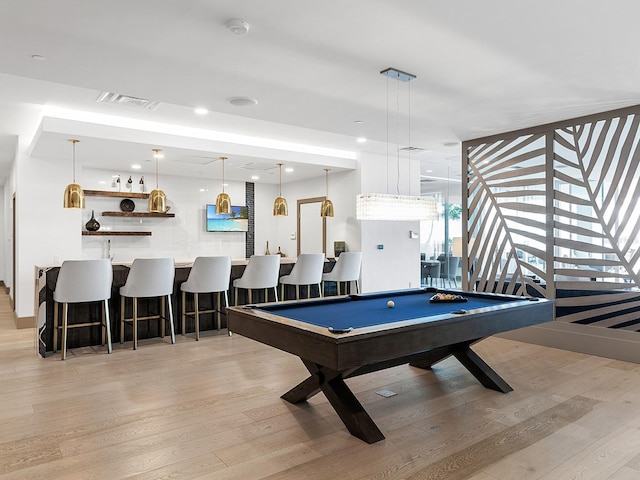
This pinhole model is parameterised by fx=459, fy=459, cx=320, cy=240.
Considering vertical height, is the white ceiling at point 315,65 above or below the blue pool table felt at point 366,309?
above

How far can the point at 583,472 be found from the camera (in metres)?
2.44

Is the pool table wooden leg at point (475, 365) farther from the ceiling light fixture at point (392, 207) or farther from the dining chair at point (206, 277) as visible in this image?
the dining chair at point (206, 277)

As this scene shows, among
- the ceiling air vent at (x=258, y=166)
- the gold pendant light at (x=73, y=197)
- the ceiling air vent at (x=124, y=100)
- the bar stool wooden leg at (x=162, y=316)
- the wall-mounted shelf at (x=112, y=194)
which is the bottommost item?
the bar stool wooden leg at (x=162, y=316)

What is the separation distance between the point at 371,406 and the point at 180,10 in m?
2.95

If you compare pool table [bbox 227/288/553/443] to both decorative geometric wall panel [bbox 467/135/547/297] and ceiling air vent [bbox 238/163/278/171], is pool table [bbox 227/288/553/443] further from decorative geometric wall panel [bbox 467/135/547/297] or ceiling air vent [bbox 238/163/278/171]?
ceiling air vent [bbox 238/163/278/171]

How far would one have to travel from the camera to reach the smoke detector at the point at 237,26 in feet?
9.42

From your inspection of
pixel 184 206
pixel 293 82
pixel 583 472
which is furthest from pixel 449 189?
pixel 583 472

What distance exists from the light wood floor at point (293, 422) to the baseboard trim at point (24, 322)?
1838 millimetres

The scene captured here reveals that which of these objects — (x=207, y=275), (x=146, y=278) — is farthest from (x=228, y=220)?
(x=146, y=278)

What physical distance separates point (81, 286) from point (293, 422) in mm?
2883

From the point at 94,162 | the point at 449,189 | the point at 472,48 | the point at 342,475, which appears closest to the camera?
the point at 342,475

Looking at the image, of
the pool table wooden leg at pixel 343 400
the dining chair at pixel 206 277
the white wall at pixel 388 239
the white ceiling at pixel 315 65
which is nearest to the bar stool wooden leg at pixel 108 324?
the dining chair at pixel 206 277

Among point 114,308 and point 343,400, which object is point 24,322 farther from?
point 343,400

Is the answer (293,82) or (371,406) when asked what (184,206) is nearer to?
(293,82)
